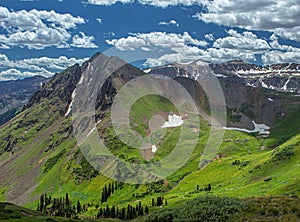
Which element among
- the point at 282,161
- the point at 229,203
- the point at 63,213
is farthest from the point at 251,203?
the point at 63,213

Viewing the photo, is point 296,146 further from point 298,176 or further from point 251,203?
point 251,203

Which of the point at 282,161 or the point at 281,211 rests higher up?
the point at 282,161

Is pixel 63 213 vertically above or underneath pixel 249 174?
underneath

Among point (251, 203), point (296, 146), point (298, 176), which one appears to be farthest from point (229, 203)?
point (296, 146)

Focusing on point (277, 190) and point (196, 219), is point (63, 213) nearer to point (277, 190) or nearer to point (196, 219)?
point (277, 190)

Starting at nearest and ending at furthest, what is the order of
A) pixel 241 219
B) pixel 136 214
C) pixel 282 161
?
pixel 241 219 → pixel 136 214 → pixel 282 161

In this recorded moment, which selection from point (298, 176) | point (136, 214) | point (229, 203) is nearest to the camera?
point (229, 203)

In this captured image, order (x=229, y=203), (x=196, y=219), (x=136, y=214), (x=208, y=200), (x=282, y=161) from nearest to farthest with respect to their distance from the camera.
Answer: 1. (x=196, y=219)
2. (x=229, y=203)
3. (x=208, y=200)
4. (x=136, y=214)
5. (x=282, y=161)

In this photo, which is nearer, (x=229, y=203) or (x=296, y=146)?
(x=229, y=203)

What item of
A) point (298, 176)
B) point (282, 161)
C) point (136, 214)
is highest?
point (282, 161)
